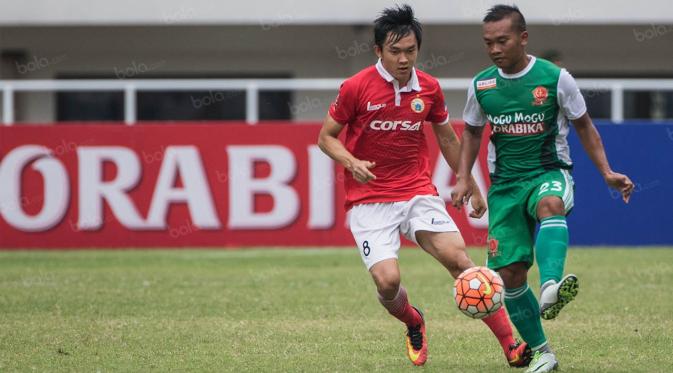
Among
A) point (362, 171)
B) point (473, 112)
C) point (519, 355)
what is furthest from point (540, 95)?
point (519, 355)

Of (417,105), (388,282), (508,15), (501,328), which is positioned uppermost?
(508,15)

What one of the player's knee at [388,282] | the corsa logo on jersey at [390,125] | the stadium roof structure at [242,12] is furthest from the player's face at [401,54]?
the stadium roof structure at [242,12]

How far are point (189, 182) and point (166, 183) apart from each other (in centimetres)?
30

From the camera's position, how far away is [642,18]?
72.7 ft

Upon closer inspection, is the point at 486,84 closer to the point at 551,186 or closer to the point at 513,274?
the point at 551,186

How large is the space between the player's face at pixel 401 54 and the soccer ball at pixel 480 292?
137cm

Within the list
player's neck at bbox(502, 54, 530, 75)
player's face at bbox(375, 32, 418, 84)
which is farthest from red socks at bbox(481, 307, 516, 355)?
player's face at bbox(375, 32, 418, 84)

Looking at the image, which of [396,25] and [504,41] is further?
[396,25]

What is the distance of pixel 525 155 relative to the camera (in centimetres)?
782

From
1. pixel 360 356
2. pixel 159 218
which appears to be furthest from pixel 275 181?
pixel 360 356

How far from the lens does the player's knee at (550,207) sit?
7547 millimetres

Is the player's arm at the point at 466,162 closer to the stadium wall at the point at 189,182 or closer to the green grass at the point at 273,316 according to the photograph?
the green grass at the point at 273,316

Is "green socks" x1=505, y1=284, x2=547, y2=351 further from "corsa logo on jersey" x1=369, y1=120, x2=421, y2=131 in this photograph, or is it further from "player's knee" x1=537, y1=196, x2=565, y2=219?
"corsa logo on jersey" x1=369, y1=120, x2=421, y2=131

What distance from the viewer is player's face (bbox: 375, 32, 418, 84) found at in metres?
7.99
